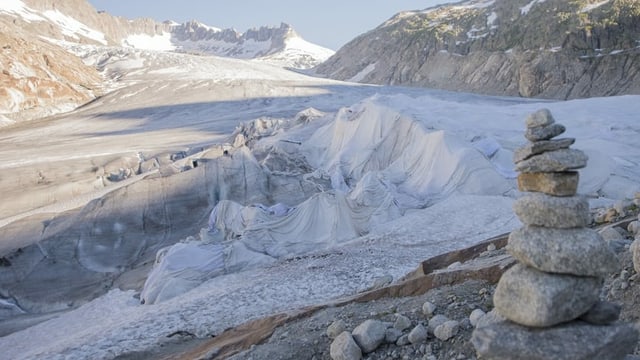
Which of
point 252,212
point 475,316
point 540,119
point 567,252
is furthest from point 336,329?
point 252,212

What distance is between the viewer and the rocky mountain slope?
4581 centimetres

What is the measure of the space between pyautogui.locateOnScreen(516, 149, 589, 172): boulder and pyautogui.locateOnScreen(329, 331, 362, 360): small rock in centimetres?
208

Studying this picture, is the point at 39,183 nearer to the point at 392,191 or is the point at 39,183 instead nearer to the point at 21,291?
the point at 21,291

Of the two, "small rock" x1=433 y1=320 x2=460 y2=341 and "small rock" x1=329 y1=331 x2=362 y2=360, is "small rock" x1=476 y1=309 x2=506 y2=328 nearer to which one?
"small rock" x1=433 y1=320 x2=460 y2=341

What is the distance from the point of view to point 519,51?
187 ft

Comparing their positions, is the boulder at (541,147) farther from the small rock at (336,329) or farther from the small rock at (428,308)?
the small rock at (336,329)

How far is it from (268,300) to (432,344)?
499 centimetres

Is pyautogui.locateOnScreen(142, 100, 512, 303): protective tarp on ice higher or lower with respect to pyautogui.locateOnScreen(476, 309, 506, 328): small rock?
lower

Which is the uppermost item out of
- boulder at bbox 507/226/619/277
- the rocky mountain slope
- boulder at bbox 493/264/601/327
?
the rocky mountain slope

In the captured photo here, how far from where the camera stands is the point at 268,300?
9211 mm

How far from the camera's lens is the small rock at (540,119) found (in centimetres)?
367

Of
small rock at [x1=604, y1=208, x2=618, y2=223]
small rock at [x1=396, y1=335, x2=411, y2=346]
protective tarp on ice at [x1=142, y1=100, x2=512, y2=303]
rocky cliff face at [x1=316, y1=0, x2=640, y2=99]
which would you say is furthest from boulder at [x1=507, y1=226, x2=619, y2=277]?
rocky cliff face at [x1=316, y1=0, x2=640, y2=99]

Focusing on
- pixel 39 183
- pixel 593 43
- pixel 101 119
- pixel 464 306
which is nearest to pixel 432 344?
pixel 464 306

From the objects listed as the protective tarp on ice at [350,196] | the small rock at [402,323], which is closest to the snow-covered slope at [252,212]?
the protective tarp on ice at [350,196]
